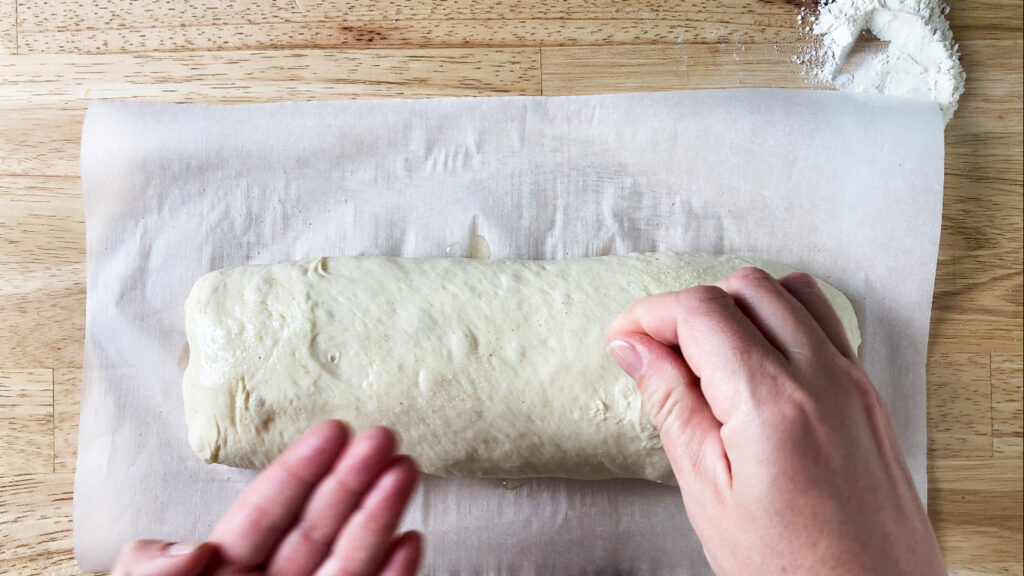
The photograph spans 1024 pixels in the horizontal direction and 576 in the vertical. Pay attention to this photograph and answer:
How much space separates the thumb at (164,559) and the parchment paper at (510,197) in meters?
0.53

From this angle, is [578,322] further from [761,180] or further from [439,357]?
[761,180]

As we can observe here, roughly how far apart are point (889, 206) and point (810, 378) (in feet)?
2.59

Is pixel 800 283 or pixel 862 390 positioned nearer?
pixel 862 390

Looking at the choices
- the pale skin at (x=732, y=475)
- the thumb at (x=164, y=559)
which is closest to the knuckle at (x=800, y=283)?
the pale skin at (x=732, y=475)

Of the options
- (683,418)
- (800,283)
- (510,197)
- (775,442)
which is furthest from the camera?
(510,197)

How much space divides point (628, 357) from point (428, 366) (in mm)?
401

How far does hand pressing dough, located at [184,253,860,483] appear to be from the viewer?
1288 mm

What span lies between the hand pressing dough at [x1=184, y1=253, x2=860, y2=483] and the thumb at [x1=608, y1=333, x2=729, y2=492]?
236mm

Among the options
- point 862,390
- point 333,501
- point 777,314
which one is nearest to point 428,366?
point 333,501

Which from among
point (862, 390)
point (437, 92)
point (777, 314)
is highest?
point (437, 92)

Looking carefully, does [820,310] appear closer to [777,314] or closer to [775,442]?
[777,314]

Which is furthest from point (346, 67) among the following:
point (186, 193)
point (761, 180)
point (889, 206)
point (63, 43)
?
point (889, 206)

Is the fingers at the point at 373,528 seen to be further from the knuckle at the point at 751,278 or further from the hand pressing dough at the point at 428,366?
the knuckle at the point at 751,278

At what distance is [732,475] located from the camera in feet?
3.11
